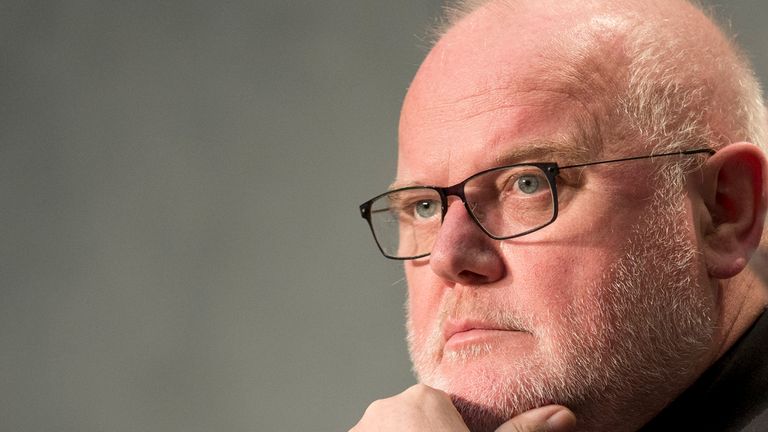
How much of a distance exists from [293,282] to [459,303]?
1335mm

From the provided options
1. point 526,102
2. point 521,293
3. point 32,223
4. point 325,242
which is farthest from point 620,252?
point 32,223

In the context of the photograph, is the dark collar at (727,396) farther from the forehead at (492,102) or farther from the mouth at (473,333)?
the forehead at (492,102)

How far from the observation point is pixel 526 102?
168 centimetres

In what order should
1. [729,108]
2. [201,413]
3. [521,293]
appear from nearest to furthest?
[521,293] → [729,108] → [201,413]

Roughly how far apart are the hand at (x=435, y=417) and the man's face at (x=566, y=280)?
0.10 feet

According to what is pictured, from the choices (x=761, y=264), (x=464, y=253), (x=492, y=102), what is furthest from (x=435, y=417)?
(x=761, y=264)

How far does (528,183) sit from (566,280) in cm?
17

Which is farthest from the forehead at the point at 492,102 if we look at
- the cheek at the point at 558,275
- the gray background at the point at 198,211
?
the gray background at the point at 198,211

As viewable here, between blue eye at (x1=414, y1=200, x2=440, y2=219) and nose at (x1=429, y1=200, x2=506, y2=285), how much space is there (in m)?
0.15

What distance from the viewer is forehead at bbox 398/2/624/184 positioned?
5.48 ft

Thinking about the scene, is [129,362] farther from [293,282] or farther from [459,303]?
[459,303]

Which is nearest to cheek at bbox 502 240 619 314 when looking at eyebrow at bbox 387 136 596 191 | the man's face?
the man's face

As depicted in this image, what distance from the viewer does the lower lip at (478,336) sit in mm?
1639

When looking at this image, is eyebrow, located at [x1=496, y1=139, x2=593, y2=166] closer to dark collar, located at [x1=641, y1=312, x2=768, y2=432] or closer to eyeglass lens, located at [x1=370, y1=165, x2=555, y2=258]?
eyeglass lens, located at [x1=370, y1=165, x2=555, y2=258]
